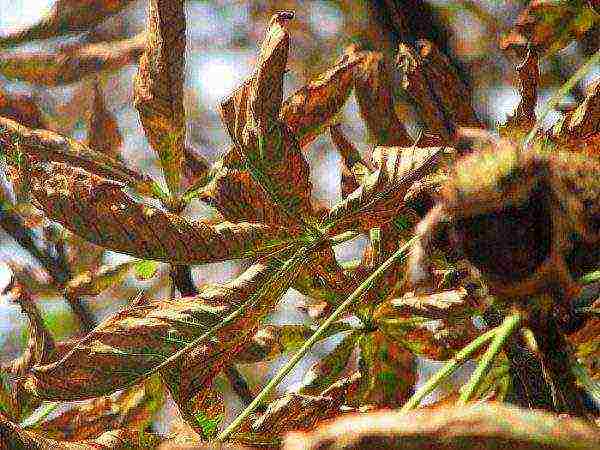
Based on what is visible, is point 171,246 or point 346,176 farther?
point 346,176

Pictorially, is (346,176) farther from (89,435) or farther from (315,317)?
(89,435)

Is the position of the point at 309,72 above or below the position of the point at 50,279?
above

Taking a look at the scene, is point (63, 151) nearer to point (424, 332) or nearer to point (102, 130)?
point (102, 130)

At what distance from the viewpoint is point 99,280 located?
1137mm

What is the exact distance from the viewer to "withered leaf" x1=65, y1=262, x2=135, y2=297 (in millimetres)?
1128

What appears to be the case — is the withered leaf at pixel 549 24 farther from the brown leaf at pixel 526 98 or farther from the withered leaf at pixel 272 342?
the withered leaf at pixel 272 342

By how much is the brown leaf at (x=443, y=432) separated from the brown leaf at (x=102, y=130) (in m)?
0.96

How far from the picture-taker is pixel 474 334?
1.01 metres

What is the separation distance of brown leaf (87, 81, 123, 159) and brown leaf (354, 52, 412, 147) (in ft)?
1.34

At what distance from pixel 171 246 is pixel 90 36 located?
2.14 ft

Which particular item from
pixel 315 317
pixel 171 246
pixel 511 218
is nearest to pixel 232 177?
pixel 171 246

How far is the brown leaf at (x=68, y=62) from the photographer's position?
1136 mm

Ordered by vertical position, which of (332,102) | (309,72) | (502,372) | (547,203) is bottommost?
(502,372)

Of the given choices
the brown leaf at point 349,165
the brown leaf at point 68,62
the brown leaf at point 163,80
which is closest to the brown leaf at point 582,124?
the brown leaf at point 349,165
